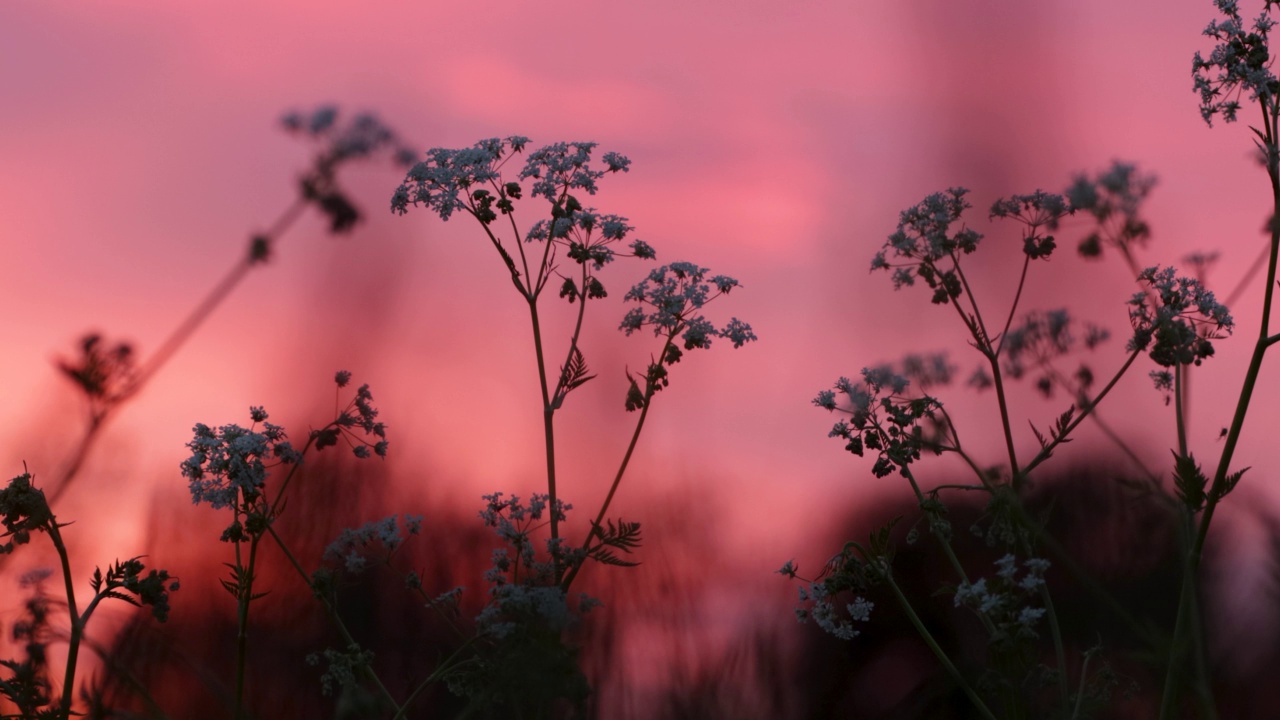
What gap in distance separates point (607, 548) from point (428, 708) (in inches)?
191

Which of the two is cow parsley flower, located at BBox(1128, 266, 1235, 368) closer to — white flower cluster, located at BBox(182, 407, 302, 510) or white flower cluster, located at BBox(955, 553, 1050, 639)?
white flower cluster, located at BBox(955, 553, 1050, 639)

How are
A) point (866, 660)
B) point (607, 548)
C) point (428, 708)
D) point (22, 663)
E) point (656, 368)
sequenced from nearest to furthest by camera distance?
point (22, 663), point (607, 548), point (656, 368), point (428, 708), point (866, 660)

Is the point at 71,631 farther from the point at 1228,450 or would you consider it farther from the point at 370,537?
the point at 1228,450

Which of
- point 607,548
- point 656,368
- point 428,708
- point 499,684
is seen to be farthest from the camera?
point 428,708

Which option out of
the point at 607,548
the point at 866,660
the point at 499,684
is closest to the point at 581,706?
the point at 499,684

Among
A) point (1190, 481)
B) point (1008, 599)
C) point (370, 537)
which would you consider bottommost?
point (1008, 599)

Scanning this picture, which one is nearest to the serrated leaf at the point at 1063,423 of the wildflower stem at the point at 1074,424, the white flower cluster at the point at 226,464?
the wildflower stem at the point at 1074,424

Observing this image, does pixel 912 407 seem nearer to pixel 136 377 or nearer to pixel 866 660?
pixel 136 377

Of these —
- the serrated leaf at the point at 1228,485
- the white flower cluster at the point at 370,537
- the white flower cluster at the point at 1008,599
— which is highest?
the white flower cluster at the point at 370,537

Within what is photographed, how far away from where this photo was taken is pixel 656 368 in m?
6.62

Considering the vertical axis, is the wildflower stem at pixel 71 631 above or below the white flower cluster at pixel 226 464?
below

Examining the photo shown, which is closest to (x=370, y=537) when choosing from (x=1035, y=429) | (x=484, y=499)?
(x=484, y=499)

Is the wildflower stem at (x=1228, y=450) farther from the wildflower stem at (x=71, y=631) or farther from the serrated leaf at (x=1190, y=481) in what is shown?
the wildflower stem at (x=71, y=631)

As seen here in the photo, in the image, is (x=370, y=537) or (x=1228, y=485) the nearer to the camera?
(x=1228, y=485)
